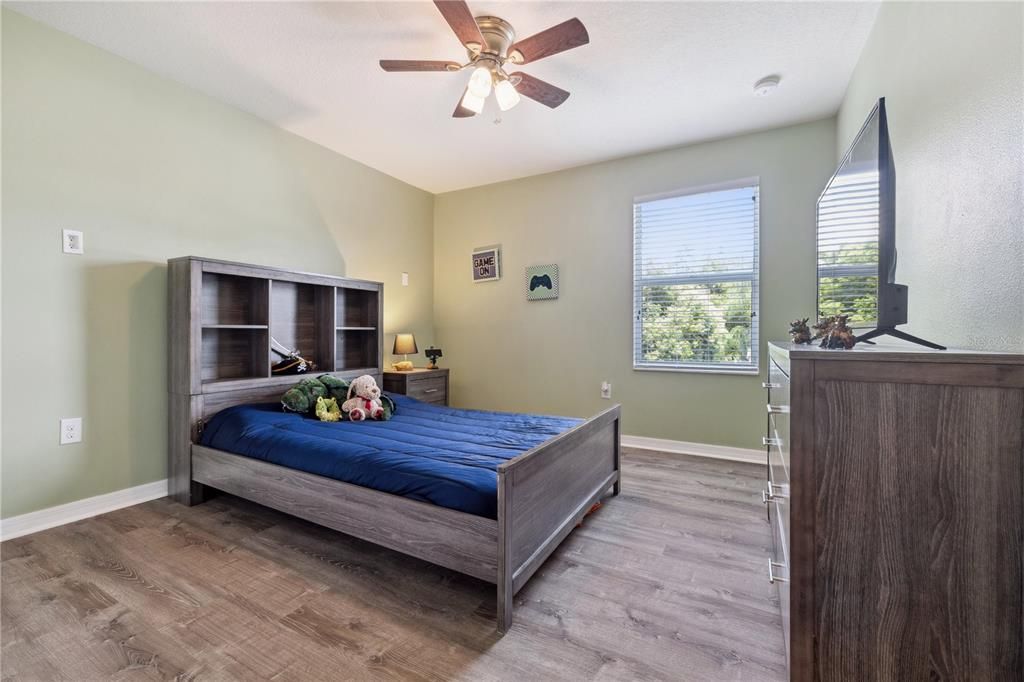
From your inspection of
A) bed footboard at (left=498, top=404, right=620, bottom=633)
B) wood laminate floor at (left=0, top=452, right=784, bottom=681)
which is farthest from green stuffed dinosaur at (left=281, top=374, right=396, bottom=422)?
bed footboard at (left=498, top=404, right=620, bottom=633)

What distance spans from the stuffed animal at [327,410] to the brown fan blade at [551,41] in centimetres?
226

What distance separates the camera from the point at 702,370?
3535mm

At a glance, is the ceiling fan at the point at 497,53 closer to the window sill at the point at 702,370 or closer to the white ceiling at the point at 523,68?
the white ceiling at the point at 523,68

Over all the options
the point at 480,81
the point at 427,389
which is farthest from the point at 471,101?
the point at 427,389

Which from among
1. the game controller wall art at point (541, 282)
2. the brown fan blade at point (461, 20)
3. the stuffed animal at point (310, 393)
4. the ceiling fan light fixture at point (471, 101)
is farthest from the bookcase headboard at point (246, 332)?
the brown fan blade at point (461, 20)

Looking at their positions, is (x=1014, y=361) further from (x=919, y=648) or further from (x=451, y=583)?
(x=451, y=583)

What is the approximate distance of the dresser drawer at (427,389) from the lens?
12.9 feet

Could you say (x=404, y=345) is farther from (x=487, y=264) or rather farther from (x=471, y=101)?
(x=471, y=101)

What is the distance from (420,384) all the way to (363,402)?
125 cm

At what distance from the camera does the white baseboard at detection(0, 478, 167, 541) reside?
2.12 meters

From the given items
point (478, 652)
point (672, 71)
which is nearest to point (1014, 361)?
point (478, 652)

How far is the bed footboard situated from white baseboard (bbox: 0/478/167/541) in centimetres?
245

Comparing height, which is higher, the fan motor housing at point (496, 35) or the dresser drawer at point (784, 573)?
the fan motor housing at point (496, 35)

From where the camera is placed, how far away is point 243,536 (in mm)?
2125
